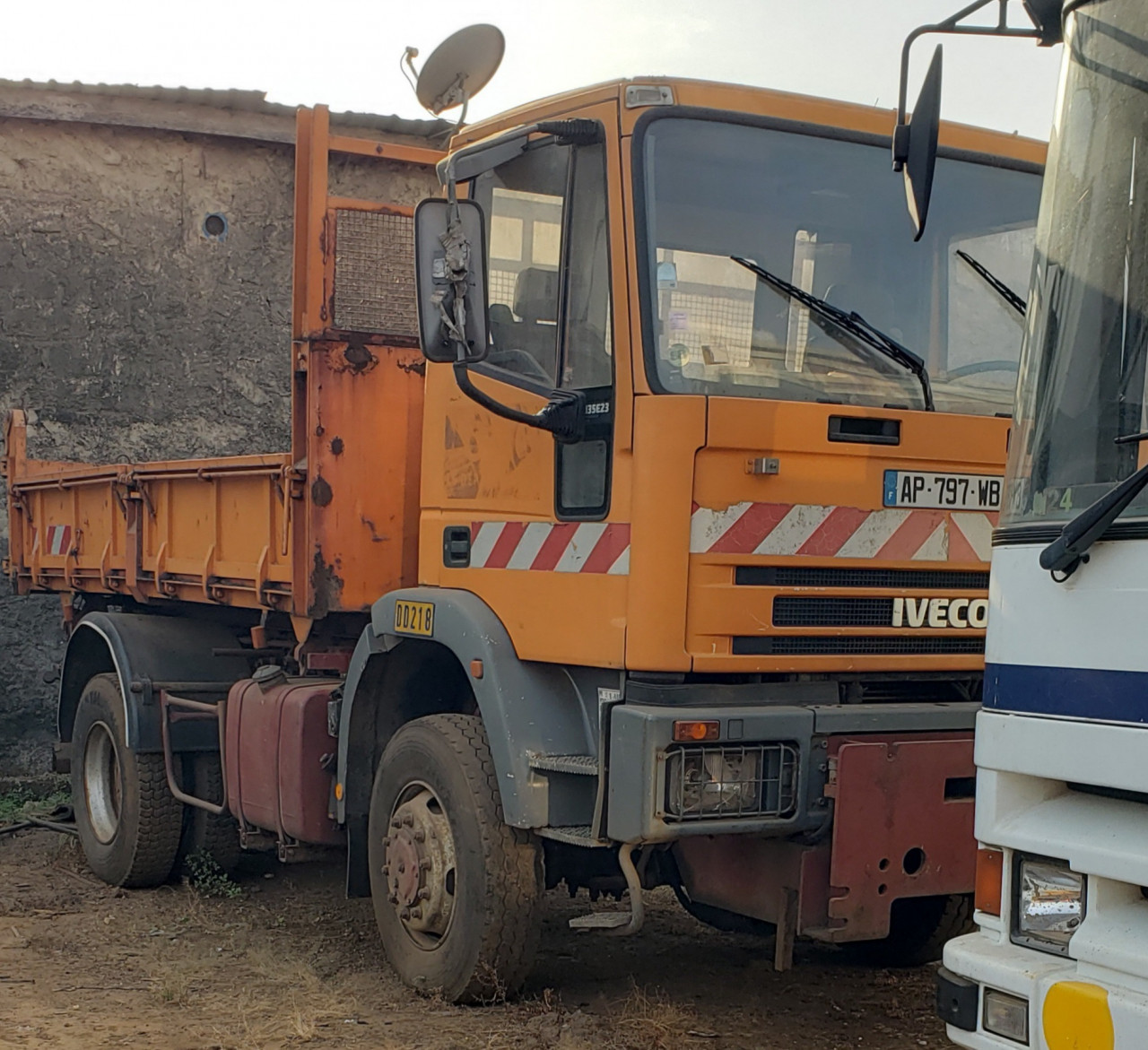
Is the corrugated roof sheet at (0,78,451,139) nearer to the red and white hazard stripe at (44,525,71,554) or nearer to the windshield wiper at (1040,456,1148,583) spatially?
the red and white hazard stripe at (44,525,71,554)

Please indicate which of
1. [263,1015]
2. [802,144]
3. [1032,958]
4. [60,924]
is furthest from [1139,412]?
[60,924]

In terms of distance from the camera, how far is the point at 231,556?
6316 mm

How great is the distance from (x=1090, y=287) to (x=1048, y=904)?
117 centimetres

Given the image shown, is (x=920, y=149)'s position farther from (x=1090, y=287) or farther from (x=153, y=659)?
(x=153, y=659)

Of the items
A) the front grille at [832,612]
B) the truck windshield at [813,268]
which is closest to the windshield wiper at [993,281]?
the truck windshield at [813,268]

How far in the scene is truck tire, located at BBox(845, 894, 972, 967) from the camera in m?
5.46

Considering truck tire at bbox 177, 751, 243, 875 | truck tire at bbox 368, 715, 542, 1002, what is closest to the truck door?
truck tire at bbox 368, 715, 542, 1002

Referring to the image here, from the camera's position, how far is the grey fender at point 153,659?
673cm

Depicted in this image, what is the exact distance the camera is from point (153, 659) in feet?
22.5

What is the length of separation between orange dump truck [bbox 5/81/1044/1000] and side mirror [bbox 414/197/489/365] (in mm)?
18

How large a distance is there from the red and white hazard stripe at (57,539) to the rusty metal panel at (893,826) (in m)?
5.08

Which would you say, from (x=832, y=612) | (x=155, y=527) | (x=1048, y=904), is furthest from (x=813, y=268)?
(x=155, y=527)

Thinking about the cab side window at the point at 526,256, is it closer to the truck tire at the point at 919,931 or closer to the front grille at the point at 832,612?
the front grille at the point at 832,612

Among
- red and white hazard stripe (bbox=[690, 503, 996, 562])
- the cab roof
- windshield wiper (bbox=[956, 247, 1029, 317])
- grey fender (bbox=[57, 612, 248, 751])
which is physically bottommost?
grey fender (bbox=[57, 612, 248, 751])
